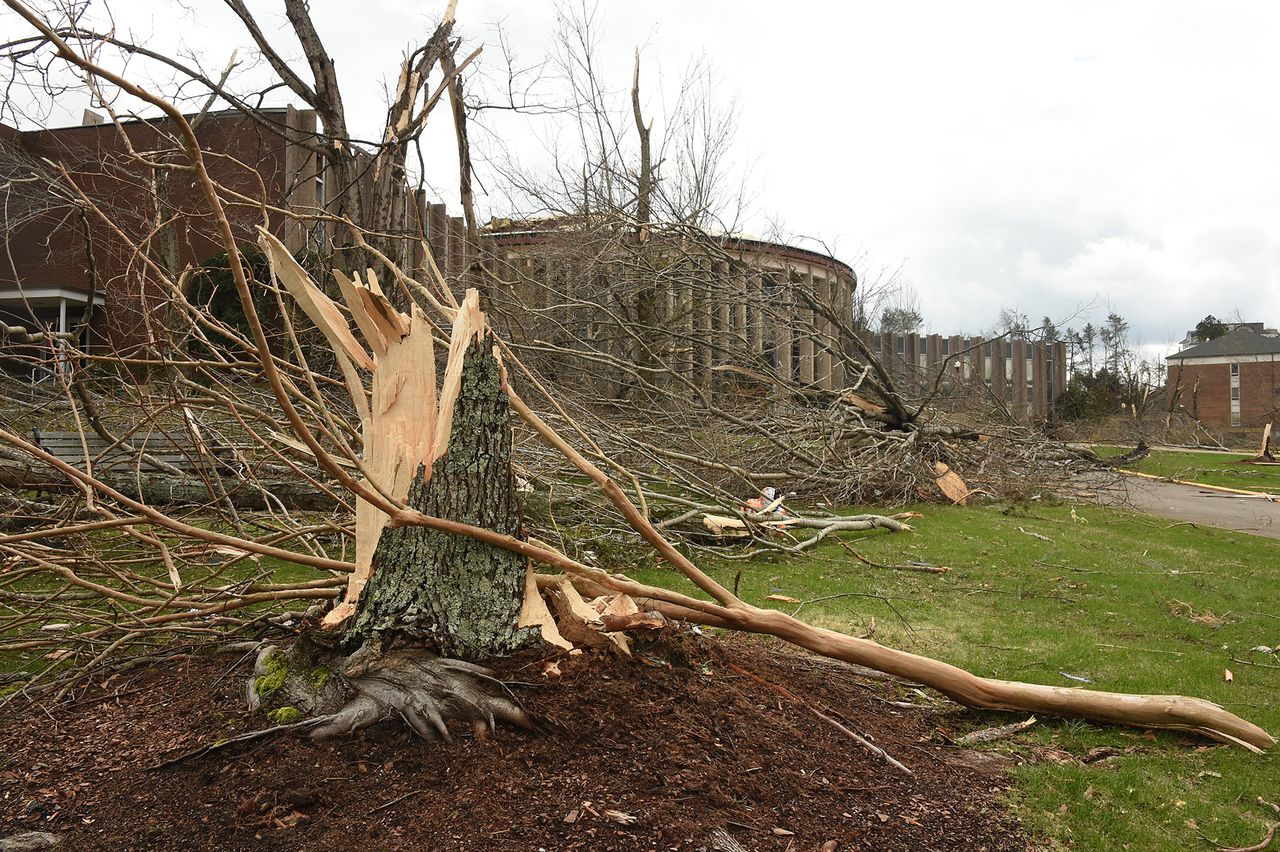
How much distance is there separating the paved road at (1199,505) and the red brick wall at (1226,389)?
20.8 metres

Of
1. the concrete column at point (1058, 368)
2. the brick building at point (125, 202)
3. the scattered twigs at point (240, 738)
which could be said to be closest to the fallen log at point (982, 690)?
the scattered twigs at point (240, 738)

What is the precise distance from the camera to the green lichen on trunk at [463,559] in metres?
2.63

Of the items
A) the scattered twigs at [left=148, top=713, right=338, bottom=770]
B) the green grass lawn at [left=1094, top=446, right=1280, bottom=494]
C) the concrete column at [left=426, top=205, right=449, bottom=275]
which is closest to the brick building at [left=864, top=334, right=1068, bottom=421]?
the green grass lawn at [left=1094, top=446, right=1280, bottom=494]

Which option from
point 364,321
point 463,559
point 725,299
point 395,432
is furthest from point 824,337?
point 463,559

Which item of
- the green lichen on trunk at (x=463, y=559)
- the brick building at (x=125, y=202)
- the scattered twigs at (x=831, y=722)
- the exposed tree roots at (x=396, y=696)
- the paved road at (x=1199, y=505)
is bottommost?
the paved road at (x=1199, y=505)

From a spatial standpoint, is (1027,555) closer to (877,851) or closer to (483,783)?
(877,851)

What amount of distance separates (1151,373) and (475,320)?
34697mm

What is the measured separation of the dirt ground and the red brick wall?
1305 inches

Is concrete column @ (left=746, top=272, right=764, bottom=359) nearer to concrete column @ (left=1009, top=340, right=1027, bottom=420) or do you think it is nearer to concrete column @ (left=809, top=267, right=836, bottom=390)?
concrete column @ (left=809, top=267, right=836, bottom=390)

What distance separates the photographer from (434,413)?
2.96m

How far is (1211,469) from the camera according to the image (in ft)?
51.3

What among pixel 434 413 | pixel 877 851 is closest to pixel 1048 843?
pixel 877 851

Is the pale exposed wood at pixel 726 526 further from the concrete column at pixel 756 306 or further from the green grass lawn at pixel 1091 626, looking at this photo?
the concrete column at pixel 756 306

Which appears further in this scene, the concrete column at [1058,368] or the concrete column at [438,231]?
the concrete column at [1058,368]
